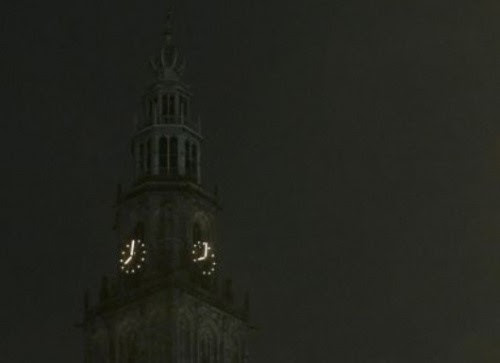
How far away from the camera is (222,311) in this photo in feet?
527

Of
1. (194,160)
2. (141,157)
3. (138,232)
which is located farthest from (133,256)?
(194,160)

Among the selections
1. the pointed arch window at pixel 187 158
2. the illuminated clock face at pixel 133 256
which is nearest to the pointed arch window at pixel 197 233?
the illuminated clock face at pixel 133 256

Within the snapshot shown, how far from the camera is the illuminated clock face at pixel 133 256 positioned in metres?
162

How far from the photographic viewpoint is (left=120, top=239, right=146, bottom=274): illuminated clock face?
531 feet

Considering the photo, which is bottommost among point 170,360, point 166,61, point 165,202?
point 170,360

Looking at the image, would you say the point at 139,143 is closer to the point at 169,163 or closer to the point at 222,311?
the point at 169,163

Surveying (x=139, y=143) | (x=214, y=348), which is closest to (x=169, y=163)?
(x=139, y=143)

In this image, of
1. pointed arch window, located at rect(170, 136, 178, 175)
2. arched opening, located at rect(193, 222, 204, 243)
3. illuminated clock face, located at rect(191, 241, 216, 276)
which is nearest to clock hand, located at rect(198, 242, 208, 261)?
illuminated clock face, located at rect(191, 241, 216, 276)

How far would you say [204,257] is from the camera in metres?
162

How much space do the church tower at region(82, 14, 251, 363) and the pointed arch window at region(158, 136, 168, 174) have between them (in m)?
0.06

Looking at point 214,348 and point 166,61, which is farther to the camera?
point 166,61

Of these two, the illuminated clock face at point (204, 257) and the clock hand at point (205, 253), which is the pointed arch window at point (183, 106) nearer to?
the clock hand at point (205, 253)

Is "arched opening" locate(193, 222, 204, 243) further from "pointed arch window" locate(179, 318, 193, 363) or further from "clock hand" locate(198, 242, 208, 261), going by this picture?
"pointed arch window" locate(179, 318, 193, 363)

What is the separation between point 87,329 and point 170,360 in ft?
26.7
